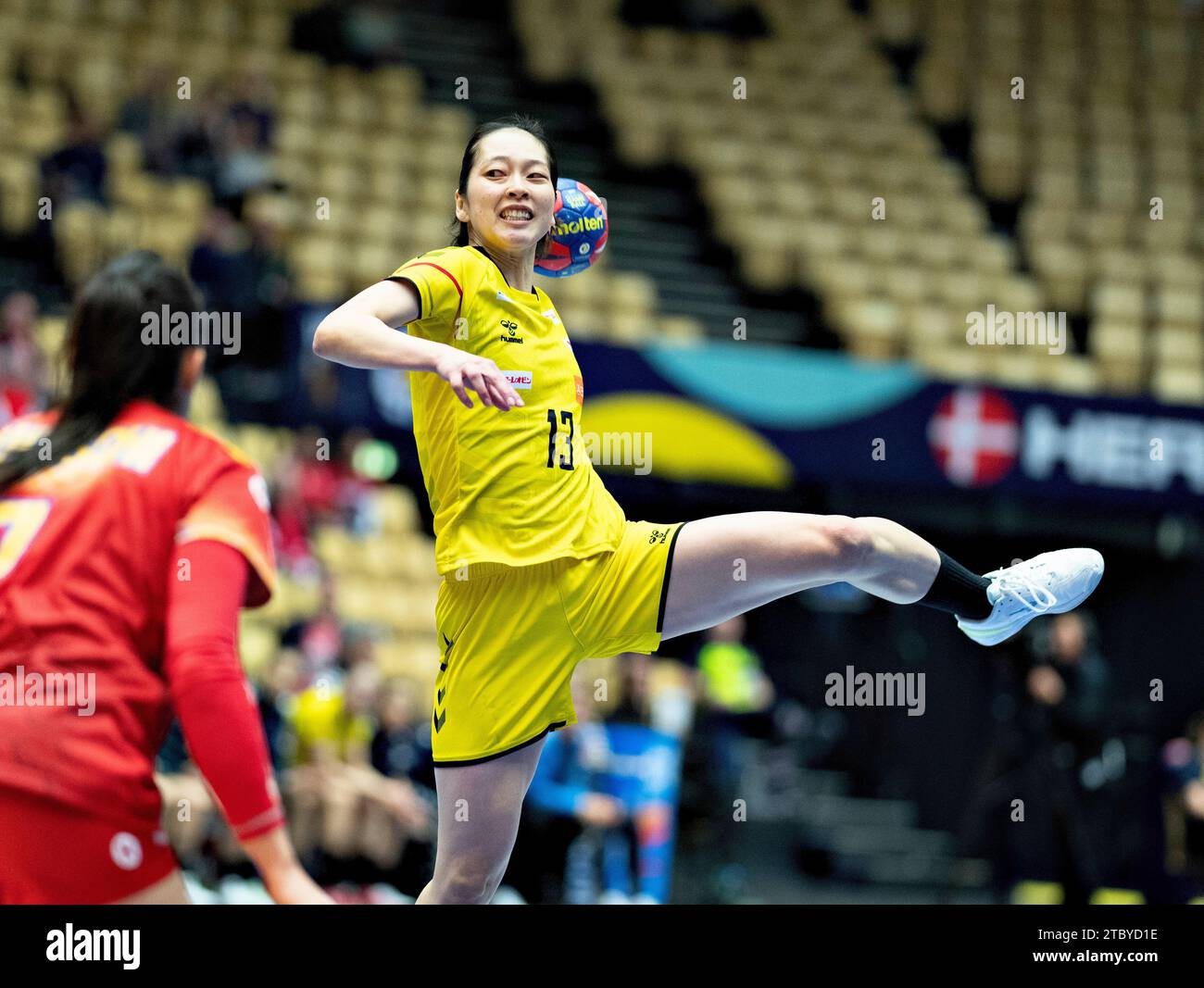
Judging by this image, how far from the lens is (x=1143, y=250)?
1606 centimetres

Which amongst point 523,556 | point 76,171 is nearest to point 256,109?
point 76,171

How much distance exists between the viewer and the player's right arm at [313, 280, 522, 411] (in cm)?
398

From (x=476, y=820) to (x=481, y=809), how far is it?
0.03 m

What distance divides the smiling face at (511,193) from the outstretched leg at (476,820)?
1509 millimetres

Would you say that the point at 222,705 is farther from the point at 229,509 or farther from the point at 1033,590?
the point at 1033,590

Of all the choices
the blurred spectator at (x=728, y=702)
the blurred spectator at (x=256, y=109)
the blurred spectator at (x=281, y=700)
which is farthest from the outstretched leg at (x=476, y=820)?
the blurred spectator at (x=256, y=109)

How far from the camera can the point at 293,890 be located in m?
3.14

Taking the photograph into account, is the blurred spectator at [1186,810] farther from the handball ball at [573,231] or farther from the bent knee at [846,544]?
the handball ball at [573,231]

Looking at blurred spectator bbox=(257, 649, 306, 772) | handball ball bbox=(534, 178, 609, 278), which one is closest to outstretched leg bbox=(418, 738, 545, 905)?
handball ball bbox=(534, 178, 609, 278)

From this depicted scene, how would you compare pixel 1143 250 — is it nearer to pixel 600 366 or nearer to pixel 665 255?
pixel 665 255

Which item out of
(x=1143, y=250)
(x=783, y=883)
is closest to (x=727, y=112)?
(x=1143, y=250)

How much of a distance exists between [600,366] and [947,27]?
27.4 ft

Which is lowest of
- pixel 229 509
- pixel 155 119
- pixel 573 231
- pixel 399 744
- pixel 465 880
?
pixel 399 744

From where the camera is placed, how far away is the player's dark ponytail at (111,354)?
333 cm
